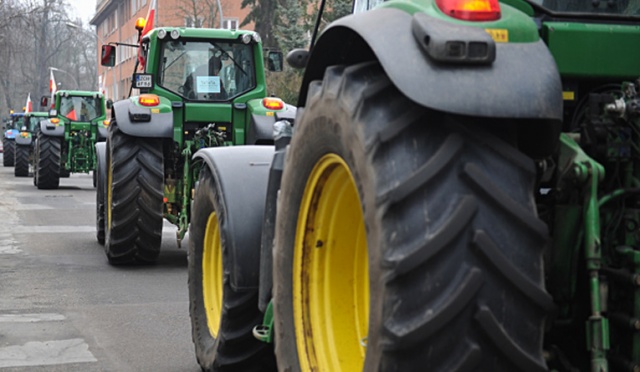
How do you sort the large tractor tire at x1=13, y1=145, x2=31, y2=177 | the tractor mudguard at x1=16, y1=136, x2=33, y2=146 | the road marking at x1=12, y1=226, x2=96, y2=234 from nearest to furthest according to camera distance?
the road marking at x1=12, y1=226, x2=96, y2=234, the tractor mudguard at x1=16, y1=136, x2=33, y2=146, the large tractor tire at x1=13, y1=145, x2=31, y2=177

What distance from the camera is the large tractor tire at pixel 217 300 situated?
4934mm

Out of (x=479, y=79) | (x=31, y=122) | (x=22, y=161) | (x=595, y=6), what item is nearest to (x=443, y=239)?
(x=479, y=79)

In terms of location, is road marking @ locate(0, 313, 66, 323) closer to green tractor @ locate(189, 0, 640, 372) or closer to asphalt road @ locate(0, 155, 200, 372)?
asphalt road @ locate(0, 155, 200, 372)

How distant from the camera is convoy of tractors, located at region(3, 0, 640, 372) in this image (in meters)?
2.63

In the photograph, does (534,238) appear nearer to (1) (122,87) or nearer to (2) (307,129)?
(2) (307,129)

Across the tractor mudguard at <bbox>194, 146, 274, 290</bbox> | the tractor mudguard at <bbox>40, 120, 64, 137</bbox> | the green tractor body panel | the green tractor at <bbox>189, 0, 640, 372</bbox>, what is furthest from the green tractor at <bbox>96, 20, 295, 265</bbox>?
the tractor mudguard at <bbox>40, 120, 64, 137</bbox>

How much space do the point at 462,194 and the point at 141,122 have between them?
354 inches

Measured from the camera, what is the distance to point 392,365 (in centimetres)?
266

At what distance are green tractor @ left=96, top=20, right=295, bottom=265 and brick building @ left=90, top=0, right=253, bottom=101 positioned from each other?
104 feet

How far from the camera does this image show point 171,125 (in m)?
11.5

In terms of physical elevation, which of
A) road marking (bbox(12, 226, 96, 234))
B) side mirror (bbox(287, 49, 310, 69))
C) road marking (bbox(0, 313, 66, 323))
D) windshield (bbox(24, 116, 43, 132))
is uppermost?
side mirror (bbox(287, 49, 310, 69))

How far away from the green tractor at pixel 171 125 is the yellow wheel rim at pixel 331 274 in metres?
7.56

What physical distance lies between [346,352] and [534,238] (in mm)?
1042

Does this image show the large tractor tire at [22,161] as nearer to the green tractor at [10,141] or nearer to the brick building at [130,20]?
the green tractor at [10,141]
